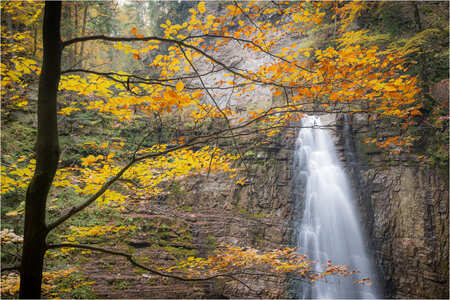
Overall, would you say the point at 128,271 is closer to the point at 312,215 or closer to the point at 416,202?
the point at 312,215

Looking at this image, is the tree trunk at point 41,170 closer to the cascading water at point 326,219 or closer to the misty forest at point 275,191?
the misty forest at point 275,191

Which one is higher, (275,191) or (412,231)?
(275,191)

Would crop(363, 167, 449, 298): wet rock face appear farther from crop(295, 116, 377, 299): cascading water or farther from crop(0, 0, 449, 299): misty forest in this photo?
crop(295, 116, 377, 299): cascading water

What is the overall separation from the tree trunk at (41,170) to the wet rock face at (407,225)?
8.46 m

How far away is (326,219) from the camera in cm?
803

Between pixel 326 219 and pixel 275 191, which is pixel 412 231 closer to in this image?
pixel 326 219

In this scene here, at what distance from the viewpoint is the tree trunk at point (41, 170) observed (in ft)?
5.24

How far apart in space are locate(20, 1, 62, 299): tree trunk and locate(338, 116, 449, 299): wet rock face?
27.7 ft

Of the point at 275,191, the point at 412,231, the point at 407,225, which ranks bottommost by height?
the point at 412,231

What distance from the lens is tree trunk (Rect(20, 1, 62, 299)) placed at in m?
1.60

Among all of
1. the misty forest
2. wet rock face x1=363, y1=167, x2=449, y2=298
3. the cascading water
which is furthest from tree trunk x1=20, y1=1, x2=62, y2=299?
wet rock face x1=363, y1=167, x2=449, y2=298

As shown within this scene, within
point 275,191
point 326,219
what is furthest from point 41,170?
point 326,219

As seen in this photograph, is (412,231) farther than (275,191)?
No

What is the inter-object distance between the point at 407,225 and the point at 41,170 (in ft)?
28.7
